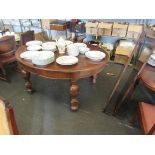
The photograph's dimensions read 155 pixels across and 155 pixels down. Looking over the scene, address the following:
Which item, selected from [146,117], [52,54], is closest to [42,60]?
[52,54]

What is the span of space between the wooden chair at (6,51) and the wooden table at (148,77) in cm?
193

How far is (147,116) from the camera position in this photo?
1314mm

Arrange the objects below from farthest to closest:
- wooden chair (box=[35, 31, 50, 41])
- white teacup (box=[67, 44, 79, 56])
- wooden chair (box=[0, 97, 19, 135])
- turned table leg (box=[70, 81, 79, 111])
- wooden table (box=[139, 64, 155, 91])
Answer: wooden chair (box=[35, 31, 50, 41]) < white teacup (box=[67, 44, 79, 56]) < turned table leg (box=[70, 81, 79, 111]) < wooden table (box=[139, 64, 155, 91]) < wooden chair (box=[0, 97, 19, 135])

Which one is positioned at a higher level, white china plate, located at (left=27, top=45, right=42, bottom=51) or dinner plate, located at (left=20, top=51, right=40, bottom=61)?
white china plate, located at (left=27, top=45, right=42, bottom=51)

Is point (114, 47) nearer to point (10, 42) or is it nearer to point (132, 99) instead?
point (132, 99)

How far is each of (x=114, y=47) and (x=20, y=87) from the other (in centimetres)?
192

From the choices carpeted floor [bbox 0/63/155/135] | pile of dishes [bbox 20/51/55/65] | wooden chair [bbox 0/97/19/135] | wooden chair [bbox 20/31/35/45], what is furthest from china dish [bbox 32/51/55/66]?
wooden chair [bbox 20/31/35/45]

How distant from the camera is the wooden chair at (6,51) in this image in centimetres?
226

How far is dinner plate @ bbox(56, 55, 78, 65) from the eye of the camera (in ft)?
5.39

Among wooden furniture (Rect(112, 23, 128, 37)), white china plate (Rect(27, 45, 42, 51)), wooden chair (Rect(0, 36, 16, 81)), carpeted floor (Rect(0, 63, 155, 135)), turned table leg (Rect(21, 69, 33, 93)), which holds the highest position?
wooden furniture (Rect(112, 23, 128, 37))

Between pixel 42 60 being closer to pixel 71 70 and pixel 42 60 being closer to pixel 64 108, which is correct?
pixel 71 70

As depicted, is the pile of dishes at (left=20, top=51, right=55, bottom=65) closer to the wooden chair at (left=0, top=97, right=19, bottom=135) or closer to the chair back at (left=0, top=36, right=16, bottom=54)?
the chair back at (left=0, top=36, right=16, bottom=54)

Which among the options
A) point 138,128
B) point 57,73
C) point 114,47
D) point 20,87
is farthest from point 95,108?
point 114,47

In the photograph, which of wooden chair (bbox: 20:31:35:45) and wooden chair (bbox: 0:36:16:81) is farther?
wooden chair (bbox: 20:31:35:45)
